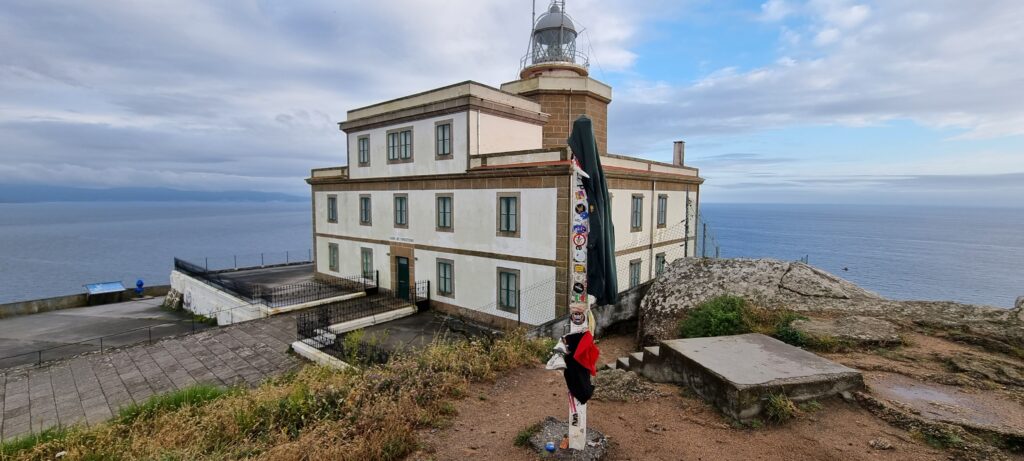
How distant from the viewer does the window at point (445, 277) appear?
18.8m

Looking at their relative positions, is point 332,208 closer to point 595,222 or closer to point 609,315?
point 609,315

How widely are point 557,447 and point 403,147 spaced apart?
17301 mm

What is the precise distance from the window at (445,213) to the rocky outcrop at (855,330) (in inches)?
513

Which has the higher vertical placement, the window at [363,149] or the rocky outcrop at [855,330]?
the window at [363,149]

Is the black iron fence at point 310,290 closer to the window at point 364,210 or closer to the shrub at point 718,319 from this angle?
the window at point 364,210

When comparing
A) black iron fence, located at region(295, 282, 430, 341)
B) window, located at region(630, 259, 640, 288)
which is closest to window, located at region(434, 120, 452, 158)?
black iron fence, located at region(295, 282, 430, 341)

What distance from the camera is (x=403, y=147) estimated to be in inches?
807

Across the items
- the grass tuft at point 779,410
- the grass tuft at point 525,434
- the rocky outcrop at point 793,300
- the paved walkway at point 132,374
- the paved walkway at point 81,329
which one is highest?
the rocky outcrop at point 793,300

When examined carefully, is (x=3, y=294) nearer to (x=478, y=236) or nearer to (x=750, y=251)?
(x=478, y=236)

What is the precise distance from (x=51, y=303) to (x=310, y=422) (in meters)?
36.4

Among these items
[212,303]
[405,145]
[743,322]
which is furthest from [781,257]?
[212,303]

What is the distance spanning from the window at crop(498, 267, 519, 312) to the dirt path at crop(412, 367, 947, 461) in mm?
9342

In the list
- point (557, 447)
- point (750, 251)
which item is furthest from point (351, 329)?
point (750, 251)

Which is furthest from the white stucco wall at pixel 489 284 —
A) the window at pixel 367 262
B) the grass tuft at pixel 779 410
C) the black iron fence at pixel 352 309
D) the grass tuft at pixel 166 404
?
the grass tuft at pixel 779 410
